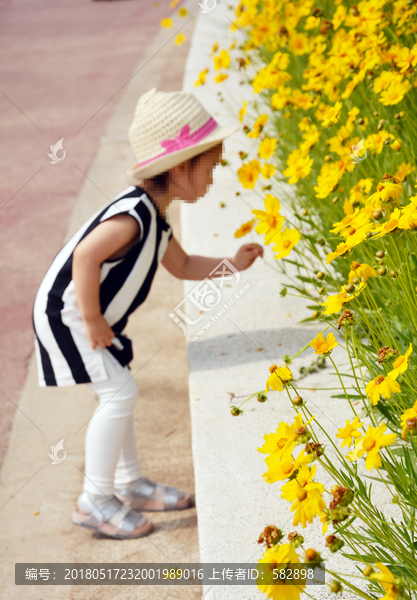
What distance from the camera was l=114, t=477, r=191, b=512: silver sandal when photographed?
2006 millimetres

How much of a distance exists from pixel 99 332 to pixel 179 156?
58 cm

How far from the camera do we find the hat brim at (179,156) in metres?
1.85

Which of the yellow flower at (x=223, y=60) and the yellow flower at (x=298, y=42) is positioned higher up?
the yellow flower at (x=298, y=42)

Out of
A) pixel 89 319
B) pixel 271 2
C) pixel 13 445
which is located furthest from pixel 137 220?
pixel 271 2

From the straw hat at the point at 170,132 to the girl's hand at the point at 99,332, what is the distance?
479mm

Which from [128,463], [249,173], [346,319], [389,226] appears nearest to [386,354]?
[346,319]

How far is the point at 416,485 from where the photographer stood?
3.73 ft

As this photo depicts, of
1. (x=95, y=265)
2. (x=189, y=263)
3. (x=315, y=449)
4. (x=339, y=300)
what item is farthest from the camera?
(x=189, y=263)

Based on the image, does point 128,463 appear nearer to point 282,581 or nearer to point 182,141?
point 182,141

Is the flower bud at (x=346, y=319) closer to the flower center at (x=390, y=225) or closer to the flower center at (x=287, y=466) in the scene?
the flower center at (x=390, y=225)

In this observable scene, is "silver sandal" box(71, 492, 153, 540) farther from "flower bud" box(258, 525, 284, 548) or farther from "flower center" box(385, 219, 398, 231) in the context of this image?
"flower center" box(385, 219, 398, 231)

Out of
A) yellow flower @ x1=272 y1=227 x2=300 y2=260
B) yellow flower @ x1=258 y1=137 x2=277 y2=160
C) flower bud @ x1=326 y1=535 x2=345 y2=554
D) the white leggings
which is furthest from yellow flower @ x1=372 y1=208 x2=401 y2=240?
the white leggings

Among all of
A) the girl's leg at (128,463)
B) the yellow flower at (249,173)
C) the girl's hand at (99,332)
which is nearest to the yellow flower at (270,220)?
the yellow flower at (249,173)

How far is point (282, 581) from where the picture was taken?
79 cm
